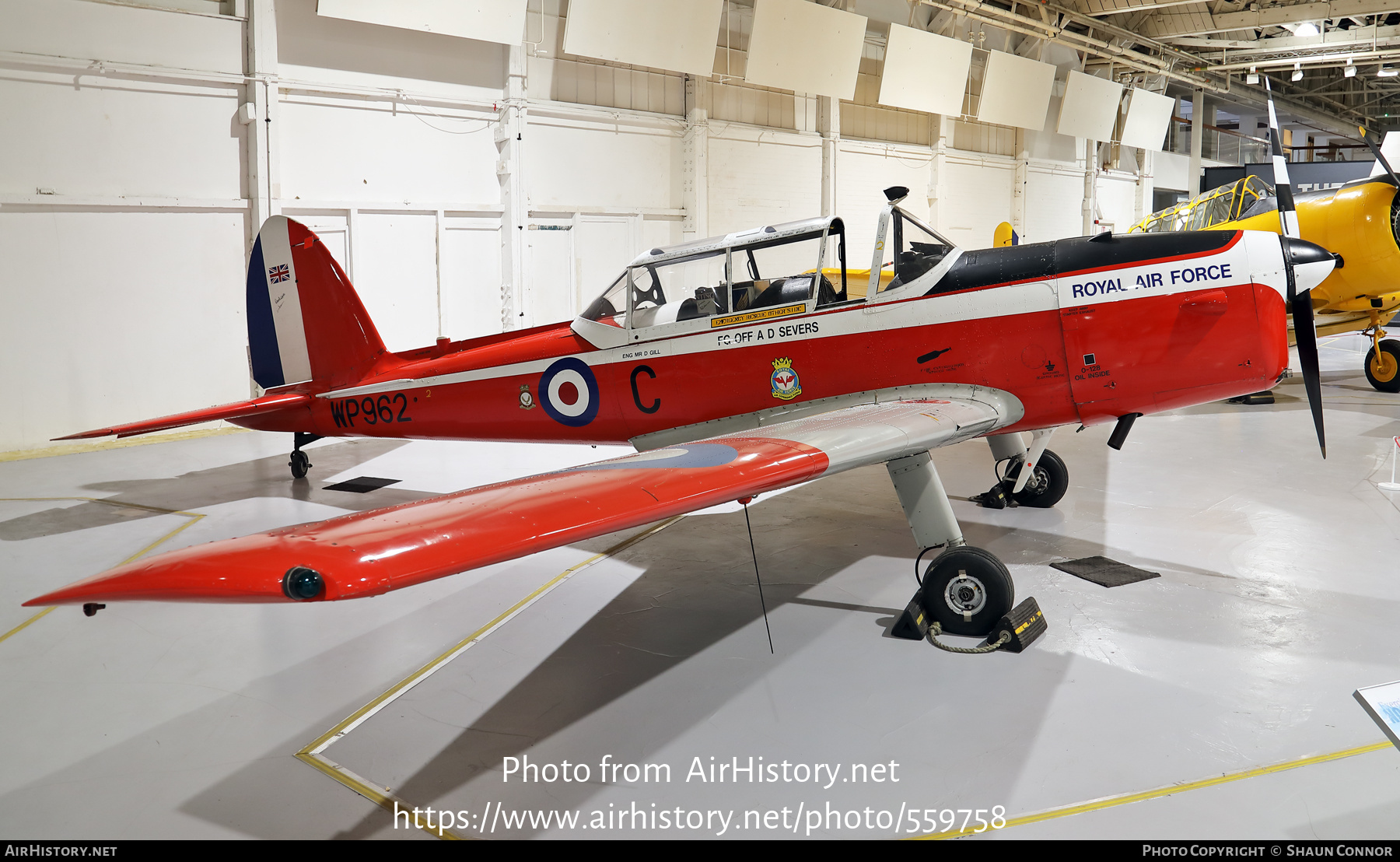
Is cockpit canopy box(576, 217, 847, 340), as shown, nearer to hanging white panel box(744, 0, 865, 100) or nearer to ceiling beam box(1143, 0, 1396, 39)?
hanging white panel box(744, 0, 865, 100)

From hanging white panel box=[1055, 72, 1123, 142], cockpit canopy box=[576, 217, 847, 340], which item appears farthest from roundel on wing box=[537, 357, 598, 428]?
hanging white panel box=[1055, 72, 1123, 142]

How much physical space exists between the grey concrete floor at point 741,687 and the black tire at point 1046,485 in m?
0.15

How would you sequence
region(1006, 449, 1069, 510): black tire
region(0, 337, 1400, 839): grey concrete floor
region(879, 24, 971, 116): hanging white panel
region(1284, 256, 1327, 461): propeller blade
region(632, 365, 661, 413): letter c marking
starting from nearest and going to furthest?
region(0, 337, 1400, 839): grey concrete floor → region(1284, 256, 1327, 461): propeller blade → region(632, 365, 661, 413): letter c marking → region(1006, 449, 1069, 510): black tire → region(879, 24, 971, 116): hanging white panel

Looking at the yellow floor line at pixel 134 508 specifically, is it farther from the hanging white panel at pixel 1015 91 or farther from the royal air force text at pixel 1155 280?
the hanging white panel at pixel 1015 91

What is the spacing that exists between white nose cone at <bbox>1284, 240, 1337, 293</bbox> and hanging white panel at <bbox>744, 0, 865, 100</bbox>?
10.4 m

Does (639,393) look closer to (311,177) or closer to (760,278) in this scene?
(760,278)

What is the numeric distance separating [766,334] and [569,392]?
1.39 metres

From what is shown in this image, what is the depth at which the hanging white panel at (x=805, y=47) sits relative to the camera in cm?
1339

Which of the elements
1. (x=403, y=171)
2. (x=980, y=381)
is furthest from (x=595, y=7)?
(x=980, y=381)

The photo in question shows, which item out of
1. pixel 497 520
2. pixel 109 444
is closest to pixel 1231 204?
pixel 497 520

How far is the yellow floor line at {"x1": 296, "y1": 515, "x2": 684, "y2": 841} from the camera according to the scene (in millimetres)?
2688
